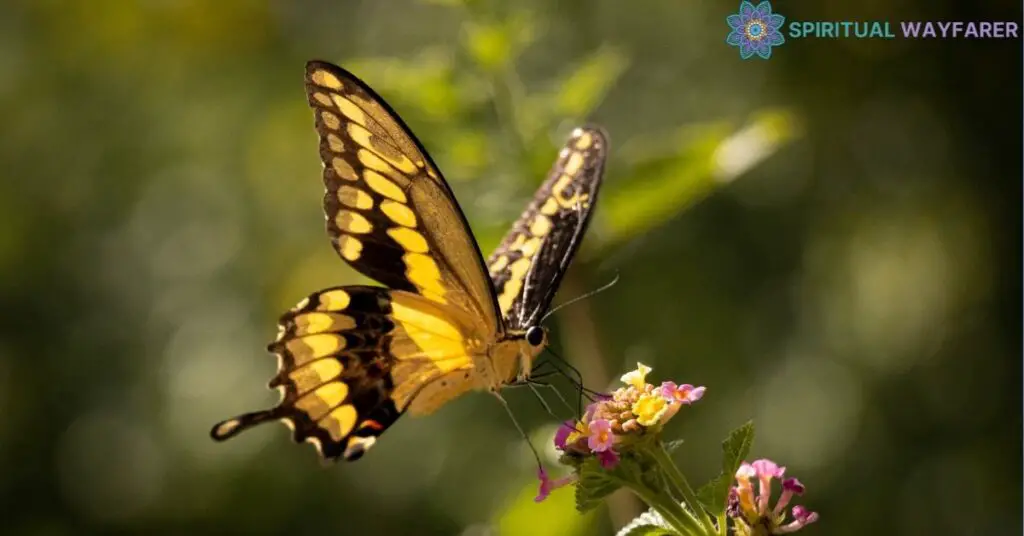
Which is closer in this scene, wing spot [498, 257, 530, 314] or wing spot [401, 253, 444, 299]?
wing spot [401, 253, 444, 299]

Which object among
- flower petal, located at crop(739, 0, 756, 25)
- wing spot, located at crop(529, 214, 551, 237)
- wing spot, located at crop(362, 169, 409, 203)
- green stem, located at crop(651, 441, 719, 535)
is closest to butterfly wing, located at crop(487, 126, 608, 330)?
wing spot, located at crop(529, 214, 551, 237)

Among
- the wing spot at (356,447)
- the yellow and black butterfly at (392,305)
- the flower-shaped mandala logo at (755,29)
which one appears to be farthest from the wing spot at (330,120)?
the flower-shaped mandala logo at (755,29)

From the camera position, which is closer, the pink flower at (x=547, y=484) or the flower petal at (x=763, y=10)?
the pink flower at (x=547, y=484)

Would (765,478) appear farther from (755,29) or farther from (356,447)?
(755,29)

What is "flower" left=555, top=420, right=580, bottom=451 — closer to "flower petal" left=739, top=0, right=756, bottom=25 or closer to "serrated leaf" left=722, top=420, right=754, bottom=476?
"serrated leaf" left=722, top=420, right=754, bottom=476

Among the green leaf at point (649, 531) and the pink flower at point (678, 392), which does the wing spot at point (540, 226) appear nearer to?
the pink flower at point (678, 392)

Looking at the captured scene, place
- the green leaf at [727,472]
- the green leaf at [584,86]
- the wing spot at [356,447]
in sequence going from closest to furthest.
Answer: the green leaf at [727,472] → the wing spot at [356,447] → the green leaf at [584,86]
